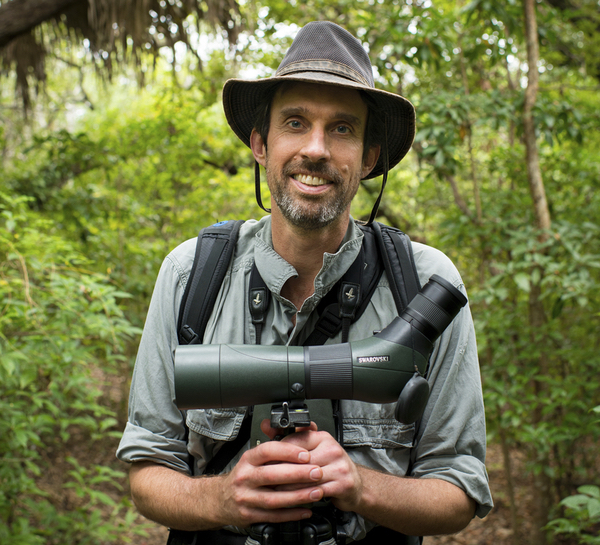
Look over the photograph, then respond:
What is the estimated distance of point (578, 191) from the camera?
11.8 feet

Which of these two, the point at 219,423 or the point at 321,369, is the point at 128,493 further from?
the point at 321,369

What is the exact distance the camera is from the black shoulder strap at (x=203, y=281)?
5.07ft

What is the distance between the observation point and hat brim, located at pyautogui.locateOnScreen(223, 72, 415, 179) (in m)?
1.55

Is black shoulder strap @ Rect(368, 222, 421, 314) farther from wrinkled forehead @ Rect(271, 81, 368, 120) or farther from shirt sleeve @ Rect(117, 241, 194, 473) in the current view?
shirt sleeve @ Rect(117, 241, 194, 473)

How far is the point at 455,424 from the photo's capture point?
4.82 feet

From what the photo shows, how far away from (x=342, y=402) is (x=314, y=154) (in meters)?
0.76

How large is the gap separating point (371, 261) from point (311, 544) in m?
0.84

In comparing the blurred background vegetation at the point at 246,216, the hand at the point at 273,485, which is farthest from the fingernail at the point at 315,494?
the blurred background vegetation at the point at 246,216

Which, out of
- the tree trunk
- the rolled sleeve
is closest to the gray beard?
the rolled sleeve

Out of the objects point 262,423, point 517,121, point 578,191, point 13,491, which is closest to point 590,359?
point 578,191

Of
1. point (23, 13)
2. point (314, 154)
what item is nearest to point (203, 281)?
point (314, 154)

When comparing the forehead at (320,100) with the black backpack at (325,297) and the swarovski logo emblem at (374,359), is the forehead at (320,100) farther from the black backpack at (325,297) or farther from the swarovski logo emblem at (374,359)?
the swarovski logo emblem at (374,359)

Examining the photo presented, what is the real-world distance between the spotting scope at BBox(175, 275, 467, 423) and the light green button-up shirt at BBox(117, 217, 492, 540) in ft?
0.76

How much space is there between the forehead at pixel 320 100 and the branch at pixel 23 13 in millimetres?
2913
